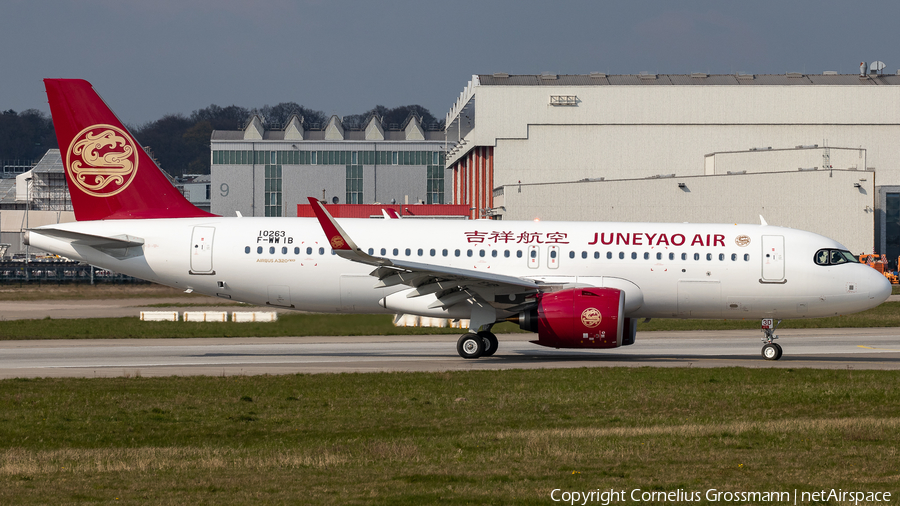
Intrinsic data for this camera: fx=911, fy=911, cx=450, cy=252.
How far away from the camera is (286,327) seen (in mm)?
27453

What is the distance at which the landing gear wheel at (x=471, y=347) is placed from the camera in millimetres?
24969

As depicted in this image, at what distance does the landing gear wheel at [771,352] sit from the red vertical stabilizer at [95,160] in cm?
1737

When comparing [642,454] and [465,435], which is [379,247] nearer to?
[465,435]

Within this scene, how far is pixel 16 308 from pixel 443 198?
82.3 meters

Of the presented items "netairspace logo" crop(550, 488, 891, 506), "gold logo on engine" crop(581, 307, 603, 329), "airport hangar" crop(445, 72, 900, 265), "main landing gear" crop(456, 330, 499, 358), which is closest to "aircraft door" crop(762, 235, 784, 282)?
"gold logo on engine" crop(581, 307, 603, 329)

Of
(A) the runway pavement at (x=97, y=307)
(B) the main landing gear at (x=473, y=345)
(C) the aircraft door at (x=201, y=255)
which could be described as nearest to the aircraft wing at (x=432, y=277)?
(B) the main landing gear at (x=473, y=345)

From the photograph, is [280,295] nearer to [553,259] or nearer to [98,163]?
[98,163]

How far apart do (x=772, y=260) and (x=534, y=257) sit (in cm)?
660

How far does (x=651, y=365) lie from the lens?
23734mm

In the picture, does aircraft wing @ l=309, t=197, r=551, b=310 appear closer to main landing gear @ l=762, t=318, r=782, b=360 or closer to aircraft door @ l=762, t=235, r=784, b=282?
aircraft door @ l=762, t=235, r=784, b=282

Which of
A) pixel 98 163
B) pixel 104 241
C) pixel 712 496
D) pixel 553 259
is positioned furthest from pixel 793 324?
pixel 712 496

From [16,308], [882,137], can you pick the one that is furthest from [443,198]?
[16,308]

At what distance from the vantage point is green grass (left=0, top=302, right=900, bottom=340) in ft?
87.8

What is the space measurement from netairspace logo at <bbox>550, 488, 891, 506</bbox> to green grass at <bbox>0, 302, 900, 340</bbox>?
1675 centimetres
